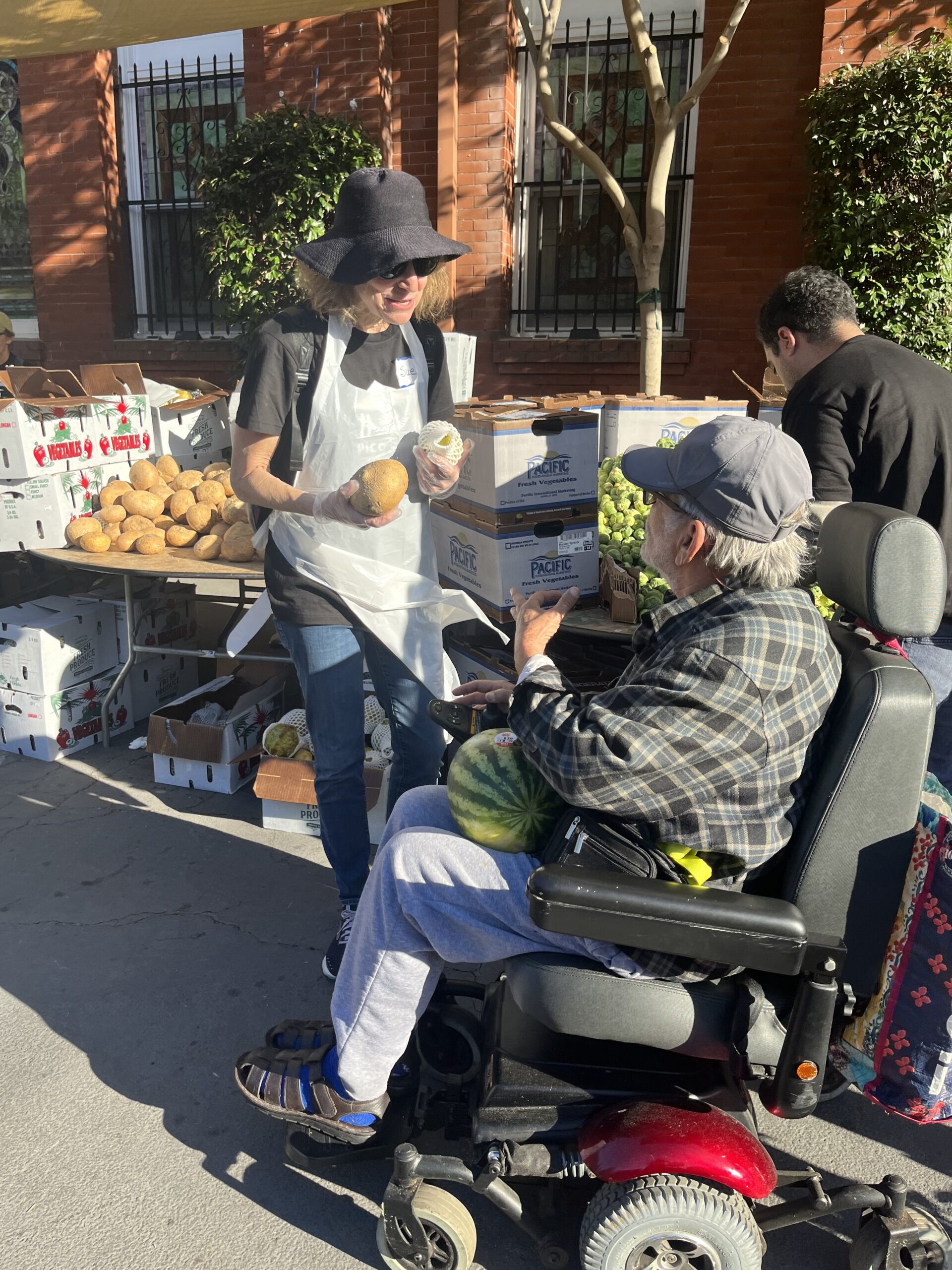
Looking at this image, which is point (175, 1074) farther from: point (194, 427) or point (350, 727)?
point (194, 427)

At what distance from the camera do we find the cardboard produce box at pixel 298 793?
12.2 ft

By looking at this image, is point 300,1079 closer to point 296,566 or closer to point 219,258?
point 296,566

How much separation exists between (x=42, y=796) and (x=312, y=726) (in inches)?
76.5

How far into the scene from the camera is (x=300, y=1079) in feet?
6.98

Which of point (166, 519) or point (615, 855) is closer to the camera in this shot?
point (615, 855)

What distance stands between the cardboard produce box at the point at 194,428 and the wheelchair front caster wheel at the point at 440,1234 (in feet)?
13.6

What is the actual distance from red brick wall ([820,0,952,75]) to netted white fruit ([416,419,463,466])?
587cm

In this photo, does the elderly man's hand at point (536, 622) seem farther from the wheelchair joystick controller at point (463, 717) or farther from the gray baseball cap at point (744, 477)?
the gray baseball cap at point (744, 477)

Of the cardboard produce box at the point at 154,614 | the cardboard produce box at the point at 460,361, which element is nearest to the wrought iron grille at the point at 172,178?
the cardboard produce box at the point at 460,361

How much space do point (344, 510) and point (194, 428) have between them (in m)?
3.16

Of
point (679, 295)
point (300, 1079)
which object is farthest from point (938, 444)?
point (679, 295)

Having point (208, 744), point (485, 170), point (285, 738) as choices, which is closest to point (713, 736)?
point (285, 738)

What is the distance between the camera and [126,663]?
4.61 m

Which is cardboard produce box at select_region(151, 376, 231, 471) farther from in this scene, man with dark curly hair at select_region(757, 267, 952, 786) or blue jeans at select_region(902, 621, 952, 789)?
blue jeans at select_region(902, 621, 952, 789)
